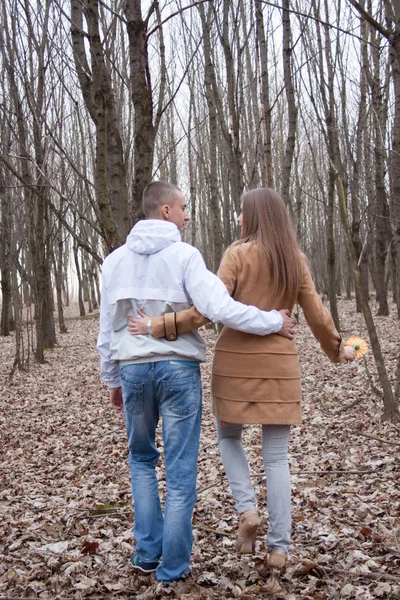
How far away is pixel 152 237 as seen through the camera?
Answer: 260 centimetres

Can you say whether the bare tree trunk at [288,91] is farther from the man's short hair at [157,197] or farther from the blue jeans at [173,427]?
the blue jeans at [173,427]

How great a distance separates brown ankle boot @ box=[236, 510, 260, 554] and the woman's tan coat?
46cm

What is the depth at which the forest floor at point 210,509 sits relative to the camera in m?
2.71

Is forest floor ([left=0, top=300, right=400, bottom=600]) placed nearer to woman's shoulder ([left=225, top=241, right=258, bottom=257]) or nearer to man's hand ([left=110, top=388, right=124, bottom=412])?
man's hand ([left=110, top=388, right=124, bottom=412])

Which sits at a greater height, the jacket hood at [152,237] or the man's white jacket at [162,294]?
the jacket hood at [152,237]

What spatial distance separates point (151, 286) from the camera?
2.60 m

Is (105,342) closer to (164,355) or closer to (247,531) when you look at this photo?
(164,355)

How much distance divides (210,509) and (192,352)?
165cm

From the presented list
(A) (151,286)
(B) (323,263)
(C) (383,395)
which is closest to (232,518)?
(A) (151,286)

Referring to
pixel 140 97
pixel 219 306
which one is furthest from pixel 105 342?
pixel 140 97

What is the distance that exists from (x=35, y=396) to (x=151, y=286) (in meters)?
6.68

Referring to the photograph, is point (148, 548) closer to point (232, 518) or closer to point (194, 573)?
point (194, 573)

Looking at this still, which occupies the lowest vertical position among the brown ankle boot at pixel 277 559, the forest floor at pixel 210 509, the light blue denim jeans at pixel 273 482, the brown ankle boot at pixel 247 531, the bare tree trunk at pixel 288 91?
the forest floor at pixel 210 509

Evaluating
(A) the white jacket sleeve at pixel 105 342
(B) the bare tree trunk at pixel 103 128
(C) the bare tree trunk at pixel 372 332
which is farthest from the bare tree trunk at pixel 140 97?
(A) the white jacket sleeve at pixel 105 342
